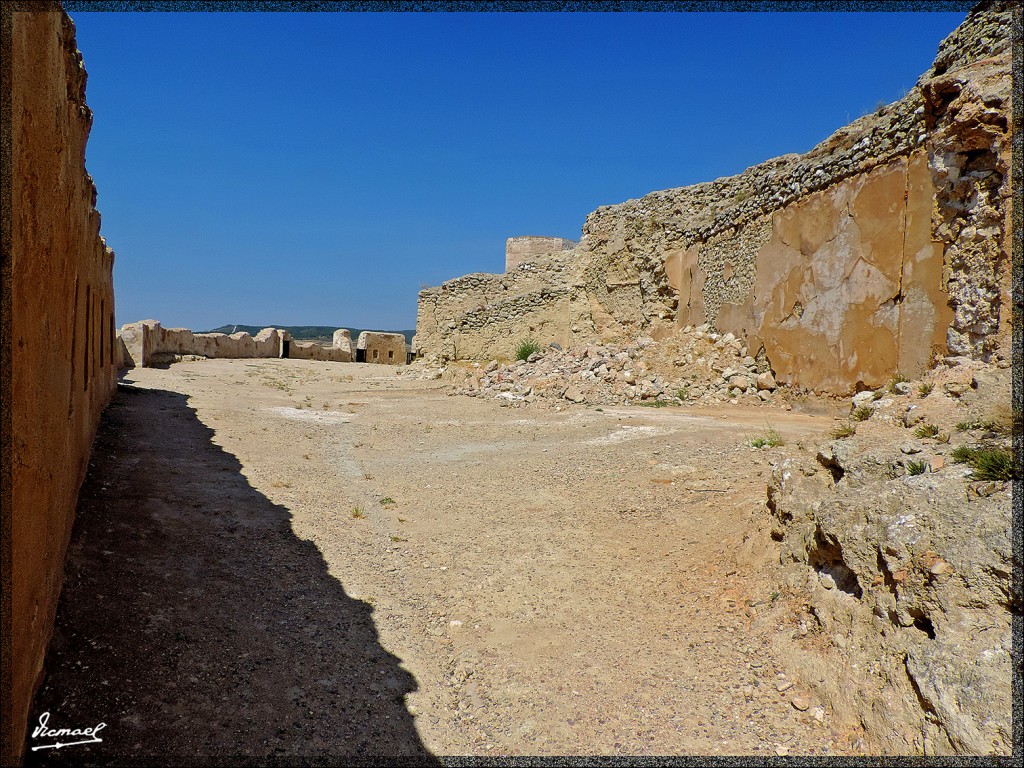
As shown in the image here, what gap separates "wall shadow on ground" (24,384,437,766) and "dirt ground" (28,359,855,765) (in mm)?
12

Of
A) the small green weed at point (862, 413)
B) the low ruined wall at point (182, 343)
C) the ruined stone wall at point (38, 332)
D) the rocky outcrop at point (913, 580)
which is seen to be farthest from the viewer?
the low ruined wall at point (182, 343)

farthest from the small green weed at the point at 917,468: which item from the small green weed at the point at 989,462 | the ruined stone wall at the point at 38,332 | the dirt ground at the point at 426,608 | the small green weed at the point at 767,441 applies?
the ruined stone wall at the point at 38,332

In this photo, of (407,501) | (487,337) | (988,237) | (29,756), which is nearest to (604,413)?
(407,501)

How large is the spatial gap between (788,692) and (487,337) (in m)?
16.1

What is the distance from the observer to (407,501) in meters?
6.00

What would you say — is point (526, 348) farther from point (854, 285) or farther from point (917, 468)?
point (917, 468)

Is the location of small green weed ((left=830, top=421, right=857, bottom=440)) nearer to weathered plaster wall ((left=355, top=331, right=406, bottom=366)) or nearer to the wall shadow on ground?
the wall shadow on ground

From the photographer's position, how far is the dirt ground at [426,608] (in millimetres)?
2678

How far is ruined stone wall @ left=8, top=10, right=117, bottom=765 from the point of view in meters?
1.94

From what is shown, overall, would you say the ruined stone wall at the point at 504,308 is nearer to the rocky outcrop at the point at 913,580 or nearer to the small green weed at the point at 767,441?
the small green weed at the point at 767,441

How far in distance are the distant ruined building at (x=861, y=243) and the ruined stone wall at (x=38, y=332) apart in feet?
20.9

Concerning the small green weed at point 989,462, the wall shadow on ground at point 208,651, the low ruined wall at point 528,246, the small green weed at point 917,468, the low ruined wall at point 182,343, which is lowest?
the wall shadow on ground at point 208,651

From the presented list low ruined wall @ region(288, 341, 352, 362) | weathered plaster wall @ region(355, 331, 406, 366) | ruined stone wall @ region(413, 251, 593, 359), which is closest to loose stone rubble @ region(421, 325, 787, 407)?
ruined stone wall @ region(413, 251, 593, 359)

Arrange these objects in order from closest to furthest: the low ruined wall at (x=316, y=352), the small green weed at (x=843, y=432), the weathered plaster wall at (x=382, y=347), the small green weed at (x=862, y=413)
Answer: the small green weed at (x=843, y=432) < the small green weed at (x=862, y=413) < the low ruined wall at (x=316, y=352) < the weathered plaster wall at (x=382, y=347)
